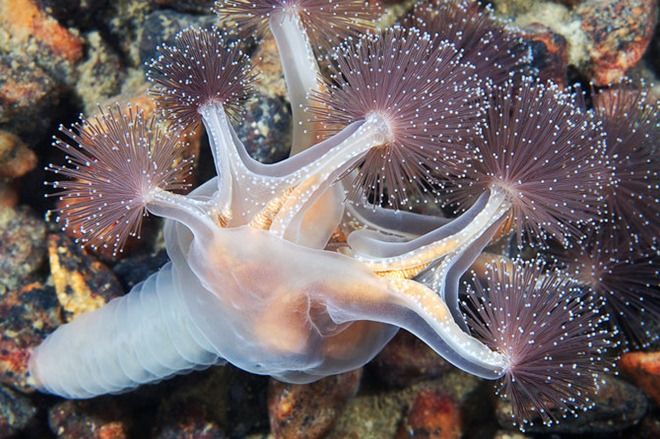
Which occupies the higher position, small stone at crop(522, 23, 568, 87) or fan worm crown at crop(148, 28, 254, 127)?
small stone at crop(522, 23, 568, 87)

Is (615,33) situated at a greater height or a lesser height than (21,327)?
greater

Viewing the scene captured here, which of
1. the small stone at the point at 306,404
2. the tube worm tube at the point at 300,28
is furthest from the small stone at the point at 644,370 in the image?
the tube worm tube at the point at 300,28

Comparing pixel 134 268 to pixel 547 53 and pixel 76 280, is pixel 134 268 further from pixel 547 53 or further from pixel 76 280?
pixel 547 53

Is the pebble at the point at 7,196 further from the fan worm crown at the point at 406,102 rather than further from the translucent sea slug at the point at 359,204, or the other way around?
the fan worm crown at the point at 406,102

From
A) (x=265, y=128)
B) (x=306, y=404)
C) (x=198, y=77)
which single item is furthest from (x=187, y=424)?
(x=198, y=77)

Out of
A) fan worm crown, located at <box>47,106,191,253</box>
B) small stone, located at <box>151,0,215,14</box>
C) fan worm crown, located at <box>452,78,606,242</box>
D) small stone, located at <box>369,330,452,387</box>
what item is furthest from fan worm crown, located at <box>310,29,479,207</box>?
small stone, located at <box>151,0,215,14</box>

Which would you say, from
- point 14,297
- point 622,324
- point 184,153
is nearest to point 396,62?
point 184,153

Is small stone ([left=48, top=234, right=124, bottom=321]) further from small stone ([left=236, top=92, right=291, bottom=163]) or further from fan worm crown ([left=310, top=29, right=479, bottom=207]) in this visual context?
fan worm crown ([left=310, top=29, right=479, bottom=207])
